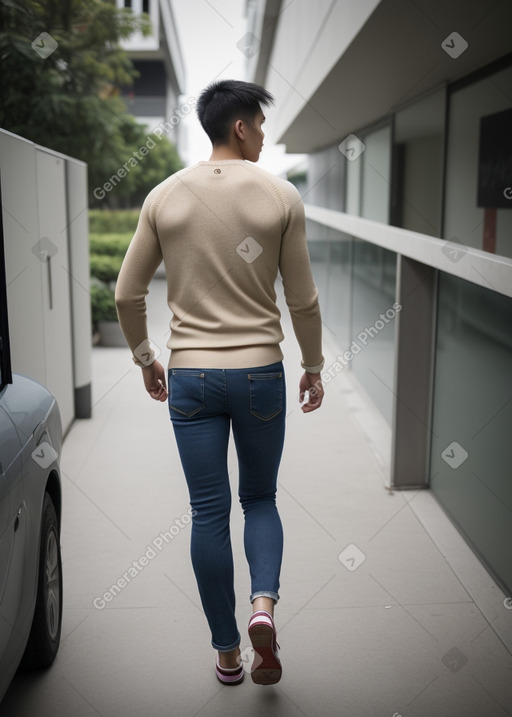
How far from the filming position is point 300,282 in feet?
9.76

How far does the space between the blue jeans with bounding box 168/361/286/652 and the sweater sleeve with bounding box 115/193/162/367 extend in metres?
0.23

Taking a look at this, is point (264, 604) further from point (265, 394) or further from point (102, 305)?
point (102, 305)

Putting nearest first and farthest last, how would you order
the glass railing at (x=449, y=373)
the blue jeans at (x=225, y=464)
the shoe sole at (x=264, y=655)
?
the shoe sole at (x=264, y=655), the blue jeans at (x=225, y=464), the glass railing at (x=449, y=373)

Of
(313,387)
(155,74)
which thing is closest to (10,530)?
(313,387)

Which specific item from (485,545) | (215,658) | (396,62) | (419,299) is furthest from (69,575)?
(396,62)

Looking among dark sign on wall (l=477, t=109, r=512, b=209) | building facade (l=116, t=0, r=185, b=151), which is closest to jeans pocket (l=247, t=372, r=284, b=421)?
dark sign on wall (l=477, t=109, r=512, b=209)

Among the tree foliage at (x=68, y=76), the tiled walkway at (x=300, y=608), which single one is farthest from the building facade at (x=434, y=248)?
the tree foliage at (x=68, y=76)

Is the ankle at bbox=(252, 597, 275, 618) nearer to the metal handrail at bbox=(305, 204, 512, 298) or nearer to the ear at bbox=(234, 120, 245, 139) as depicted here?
the metal handrail at bbox=(305, 204, 512, 298)

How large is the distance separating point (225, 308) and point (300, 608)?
1628 millimetres

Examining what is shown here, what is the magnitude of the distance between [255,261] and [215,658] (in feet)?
5.15

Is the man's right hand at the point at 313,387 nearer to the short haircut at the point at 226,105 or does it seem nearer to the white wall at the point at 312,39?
the short haircut at the point at 226,105

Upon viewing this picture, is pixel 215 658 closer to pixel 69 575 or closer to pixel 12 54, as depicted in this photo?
pixel 69 575

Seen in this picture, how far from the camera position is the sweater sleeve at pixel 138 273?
2.91 m

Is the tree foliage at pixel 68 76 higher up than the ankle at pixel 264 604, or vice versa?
the tree foliage at pixel 68 76
